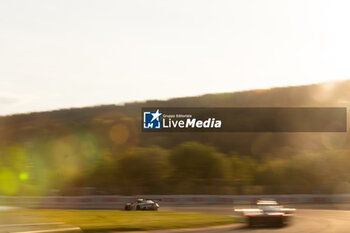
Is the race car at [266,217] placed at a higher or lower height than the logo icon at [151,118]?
lower

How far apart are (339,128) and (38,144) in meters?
59.7

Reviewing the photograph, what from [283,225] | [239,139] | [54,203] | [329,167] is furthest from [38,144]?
[283,225]

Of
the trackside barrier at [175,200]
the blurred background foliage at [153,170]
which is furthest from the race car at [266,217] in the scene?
the blurred background foliage at [153,170]

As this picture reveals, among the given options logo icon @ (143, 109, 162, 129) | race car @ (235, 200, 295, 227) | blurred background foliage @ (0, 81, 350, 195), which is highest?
logo icon @ (143, 109, 162, 129)

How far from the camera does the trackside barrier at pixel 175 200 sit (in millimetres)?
33875

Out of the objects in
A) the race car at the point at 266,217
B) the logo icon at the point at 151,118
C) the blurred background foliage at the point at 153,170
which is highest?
the logo icon at the point at 151,118

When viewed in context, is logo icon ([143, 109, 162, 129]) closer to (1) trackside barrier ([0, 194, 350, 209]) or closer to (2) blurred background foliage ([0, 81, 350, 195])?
(2) blurred background foliage ([0, 81, 350, 195])

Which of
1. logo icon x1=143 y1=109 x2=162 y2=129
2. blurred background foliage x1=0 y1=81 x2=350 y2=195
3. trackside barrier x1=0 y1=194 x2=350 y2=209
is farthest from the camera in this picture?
blurred background foliage x1=0 y1=81 x2=350 y2=195

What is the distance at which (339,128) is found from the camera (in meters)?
92.6

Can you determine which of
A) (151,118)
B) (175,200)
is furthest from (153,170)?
(175,200)

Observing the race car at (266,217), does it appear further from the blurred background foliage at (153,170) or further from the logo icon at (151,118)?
the logo icon at (151,118)

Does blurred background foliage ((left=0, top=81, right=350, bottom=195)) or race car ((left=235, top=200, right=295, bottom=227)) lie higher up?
blurred background foliage ((left=0, top=81, right=350, bottom=195))

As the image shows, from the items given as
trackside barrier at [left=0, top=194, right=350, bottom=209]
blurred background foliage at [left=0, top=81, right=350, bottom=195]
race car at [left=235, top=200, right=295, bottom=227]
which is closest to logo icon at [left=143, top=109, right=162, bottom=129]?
blurred background foliage at [left=0, top=81, right=350, bottom=195]

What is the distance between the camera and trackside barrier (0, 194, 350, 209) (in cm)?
3388
